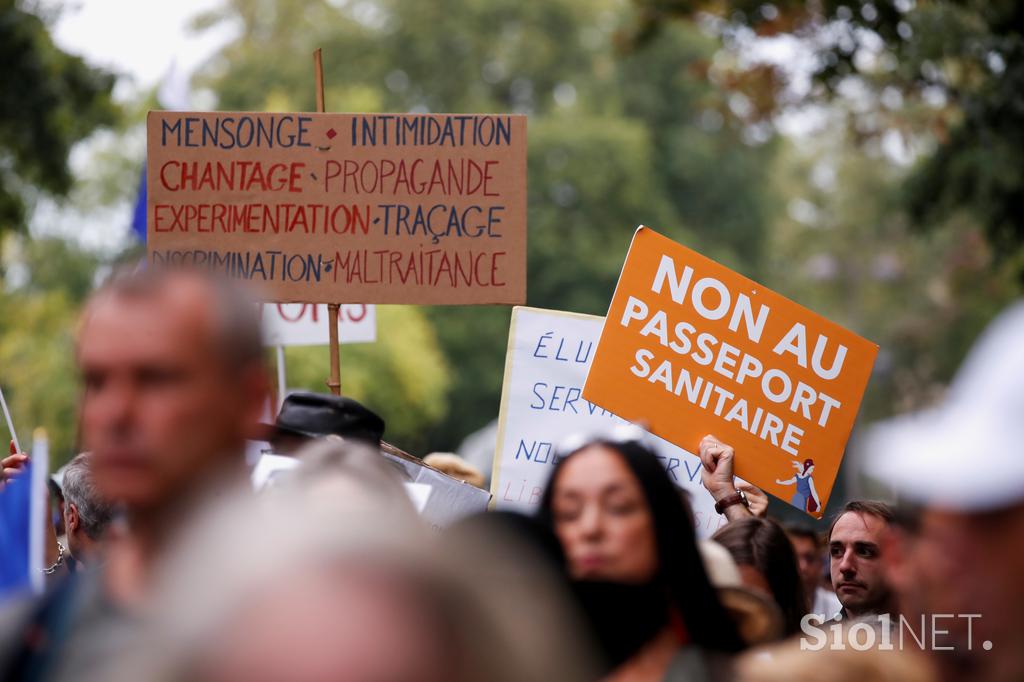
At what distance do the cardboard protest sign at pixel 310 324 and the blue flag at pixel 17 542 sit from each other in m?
4.18

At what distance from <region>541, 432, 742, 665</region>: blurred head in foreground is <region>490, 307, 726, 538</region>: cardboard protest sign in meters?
3.09

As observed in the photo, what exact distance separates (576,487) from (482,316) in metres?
33.1

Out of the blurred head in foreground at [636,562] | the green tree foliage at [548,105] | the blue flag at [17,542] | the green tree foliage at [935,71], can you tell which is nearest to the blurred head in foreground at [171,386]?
the blurred head in foreground at [636,562]

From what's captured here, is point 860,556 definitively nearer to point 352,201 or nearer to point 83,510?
point 352,201

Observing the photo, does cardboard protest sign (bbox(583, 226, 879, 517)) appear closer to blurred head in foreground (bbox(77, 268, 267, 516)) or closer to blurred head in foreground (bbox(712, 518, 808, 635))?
blurred head in foreground (bbox(712, 518, 808, 635))

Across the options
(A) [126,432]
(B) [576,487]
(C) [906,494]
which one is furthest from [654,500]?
(A) [126,432]

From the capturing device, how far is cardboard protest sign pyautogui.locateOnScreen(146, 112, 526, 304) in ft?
18.3

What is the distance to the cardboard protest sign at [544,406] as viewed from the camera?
5.70 m

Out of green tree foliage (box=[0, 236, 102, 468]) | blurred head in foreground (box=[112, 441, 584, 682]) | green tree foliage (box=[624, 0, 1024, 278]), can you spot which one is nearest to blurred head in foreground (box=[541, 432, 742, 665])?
blurred head in foreground (box=[112, 441, 584, 682])

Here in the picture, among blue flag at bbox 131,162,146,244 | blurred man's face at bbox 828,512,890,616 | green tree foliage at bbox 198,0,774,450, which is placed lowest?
blurred man's face at bbox 828,512,890,616

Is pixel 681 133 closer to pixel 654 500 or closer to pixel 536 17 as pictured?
pixel 536 17

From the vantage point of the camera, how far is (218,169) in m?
5.60

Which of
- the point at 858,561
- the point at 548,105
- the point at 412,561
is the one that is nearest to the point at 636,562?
the point at 412,561

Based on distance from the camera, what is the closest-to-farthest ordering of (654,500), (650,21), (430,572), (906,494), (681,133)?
(430,572)
(906,494)
(654,500)
(650,21)
(681,133)
